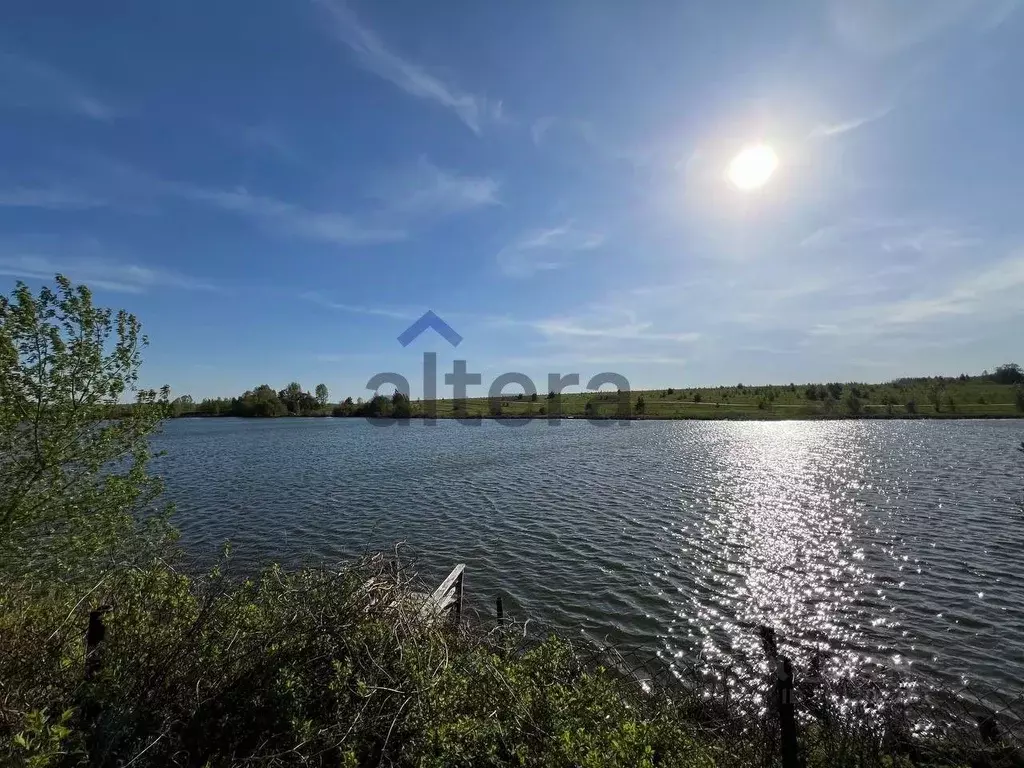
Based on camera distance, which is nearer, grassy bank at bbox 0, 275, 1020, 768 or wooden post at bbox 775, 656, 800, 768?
grassy bank at bbox 0, 275, 1020, 768

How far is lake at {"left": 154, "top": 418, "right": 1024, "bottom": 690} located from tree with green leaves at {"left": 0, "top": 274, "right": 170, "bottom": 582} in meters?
5.87

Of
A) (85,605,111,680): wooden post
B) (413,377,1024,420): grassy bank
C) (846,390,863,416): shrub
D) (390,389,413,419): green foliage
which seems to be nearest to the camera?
(85,605,111,680): wooden post

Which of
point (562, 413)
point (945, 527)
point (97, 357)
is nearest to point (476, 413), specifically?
point (562, 413)

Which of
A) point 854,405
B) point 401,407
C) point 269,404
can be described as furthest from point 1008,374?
point 269,404

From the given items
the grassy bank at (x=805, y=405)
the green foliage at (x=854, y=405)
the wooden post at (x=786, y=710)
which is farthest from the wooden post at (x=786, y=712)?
the green foliage at (x=854, y=405)

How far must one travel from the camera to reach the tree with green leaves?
29.9 feet

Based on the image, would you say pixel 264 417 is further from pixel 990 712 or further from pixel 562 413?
pixel 990 712

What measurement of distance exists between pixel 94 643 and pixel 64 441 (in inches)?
235

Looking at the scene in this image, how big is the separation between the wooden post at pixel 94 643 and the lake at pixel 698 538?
31.8 feet

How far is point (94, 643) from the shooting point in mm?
5641

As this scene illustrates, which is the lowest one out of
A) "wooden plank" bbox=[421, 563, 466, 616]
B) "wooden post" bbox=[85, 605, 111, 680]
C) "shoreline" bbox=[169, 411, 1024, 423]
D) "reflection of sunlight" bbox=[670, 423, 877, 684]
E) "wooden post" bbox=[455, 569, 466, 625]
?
"reflection of sunlight" bbox=[670, 423, 877, 684]

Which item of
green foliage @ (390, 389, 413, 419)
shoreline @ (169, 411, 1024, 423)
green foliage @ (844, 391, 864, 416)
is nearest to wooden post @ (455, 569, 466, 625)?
shoreline @ (169, 411, 1024, 423)

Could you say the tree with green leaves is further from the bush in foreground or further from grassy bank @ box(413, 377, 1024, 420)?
grassy bank @ box(413, 377, 1024, 420)

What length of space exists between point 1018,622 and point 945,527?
398 inches
